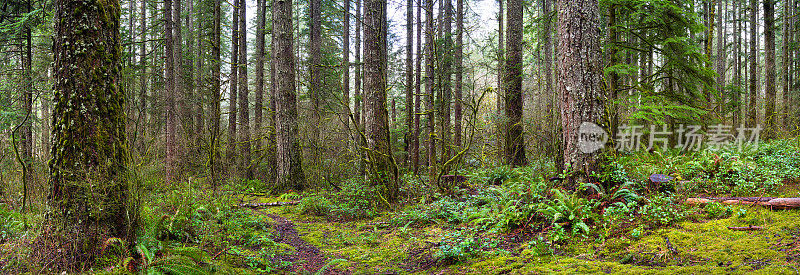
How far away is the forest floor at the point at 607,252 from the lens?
10.9ft

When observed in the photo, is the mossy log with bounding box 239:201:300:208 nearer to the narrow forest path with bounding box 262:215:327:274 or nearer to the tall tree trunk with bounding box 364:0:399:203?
the narrow forest path with bounding box 262:215:327:274

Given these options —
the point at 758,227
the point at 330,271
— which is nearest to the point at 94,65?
the point at 330,271

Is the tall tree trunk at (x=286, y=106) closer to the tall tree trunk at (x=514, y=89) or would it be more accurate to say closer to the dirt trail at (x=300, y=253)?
the dirt trail at (x=300, y=253)

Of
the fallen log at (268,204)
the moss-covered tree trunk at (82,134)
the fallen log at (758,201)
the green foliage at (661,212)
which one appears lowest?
the fallen log at (268,204)

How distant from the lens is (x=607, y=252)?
13.2ft

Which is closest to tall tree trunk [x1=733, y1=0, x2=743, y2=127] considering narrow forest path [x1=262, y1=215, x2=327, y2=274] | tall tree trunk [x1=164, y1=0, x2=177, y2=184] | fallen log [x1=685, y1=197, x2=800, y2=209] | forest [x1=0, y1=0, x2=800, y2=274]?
forest [x1=0, y1=0, x2=800, y2=274]

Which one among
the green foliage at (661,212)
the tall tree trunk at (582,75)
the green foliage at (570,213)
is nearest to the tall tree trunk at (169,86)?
the green foliage at (570,213)

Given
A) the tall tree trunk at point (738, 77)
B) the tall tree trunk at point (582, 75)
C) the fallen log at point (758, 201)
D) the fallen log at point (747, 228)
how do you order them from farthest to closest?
the tall tree trunk at point (738, 77) → the tall tree trunk at point (582, 75) → the fallen log at point (758, 201) → the fallen log at point (747, 228)

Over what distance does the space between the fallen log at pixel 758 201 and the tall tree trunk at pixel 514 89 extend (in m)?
5.29

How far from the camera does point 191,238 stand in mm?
4906

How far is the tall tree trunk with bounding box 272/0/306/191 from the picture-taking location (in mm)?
10523

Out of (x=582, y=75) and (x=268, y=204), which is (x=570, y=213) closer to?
(x=582, y=75)

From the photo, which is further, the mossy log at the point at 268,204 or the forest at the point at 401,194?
the mossy log at the point at 268,204

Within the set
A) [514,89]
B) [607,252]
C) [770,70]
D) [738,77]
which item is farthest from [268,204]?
[738,77]
